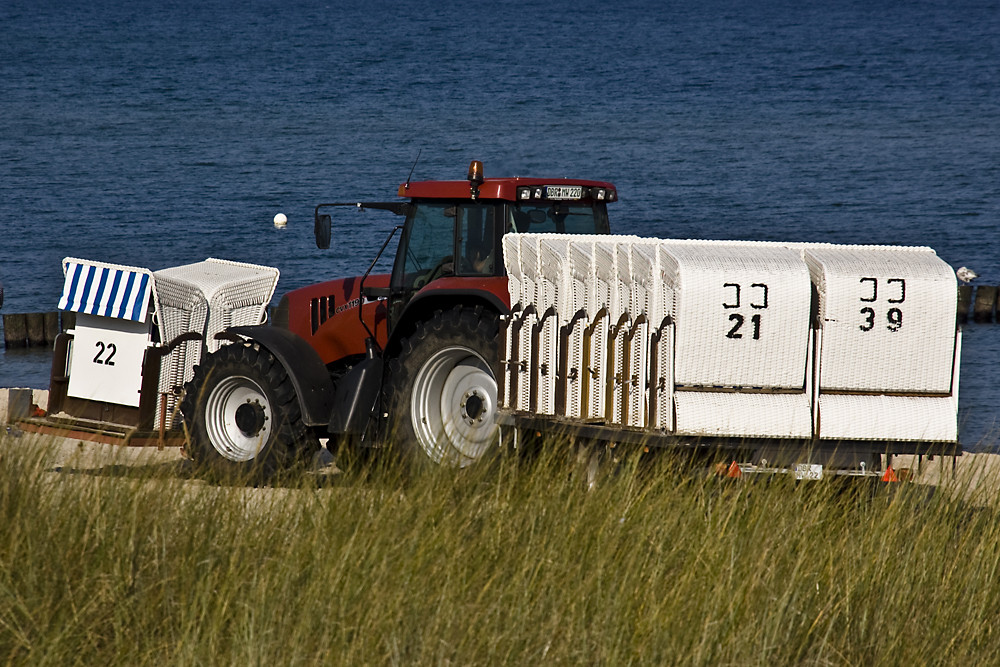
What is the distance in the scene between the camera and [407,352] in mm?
8852

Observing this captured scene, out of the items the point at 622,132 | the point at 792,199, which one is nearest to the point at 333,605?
the point at 792,199

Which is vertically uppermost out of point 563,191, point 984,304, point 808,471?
point 563,191

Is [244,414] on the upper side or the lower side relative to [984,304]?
upper

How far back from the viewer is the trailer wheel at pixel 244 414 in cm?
945

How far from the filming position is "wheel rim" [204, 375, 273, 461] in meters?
9.79

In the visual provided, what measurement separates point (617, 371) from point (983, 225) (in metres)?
56.7

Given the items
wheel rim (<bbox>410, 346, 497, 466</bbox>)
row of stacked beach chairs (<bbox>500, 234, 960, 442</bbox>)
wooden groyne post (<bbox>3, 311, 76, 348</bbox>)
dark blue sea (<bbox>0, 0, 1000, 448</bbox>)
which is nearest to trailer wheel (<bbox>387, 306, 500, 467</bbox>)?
wheel rim (<bbox>410, 346, 497, 466</bbox>)

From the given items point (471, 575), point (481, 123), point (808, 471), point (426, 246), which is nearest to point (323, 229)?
point (426, 246)

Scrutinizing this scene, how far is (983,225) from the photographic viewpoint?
5938 centimetres

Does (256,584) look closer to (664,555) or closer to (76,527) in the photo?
(76,527)

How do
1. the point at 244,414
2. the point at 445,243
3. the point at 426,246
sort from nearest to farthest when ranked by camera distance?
the point at 445,243 < the point at 426,246 < the point at 244,414

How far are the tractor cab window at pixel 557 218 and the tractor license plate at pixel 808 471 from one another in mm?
2787

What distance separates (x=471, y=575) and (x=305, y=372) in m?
4.23

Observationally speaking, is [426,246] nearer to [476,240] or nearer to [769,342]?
[476,240]
